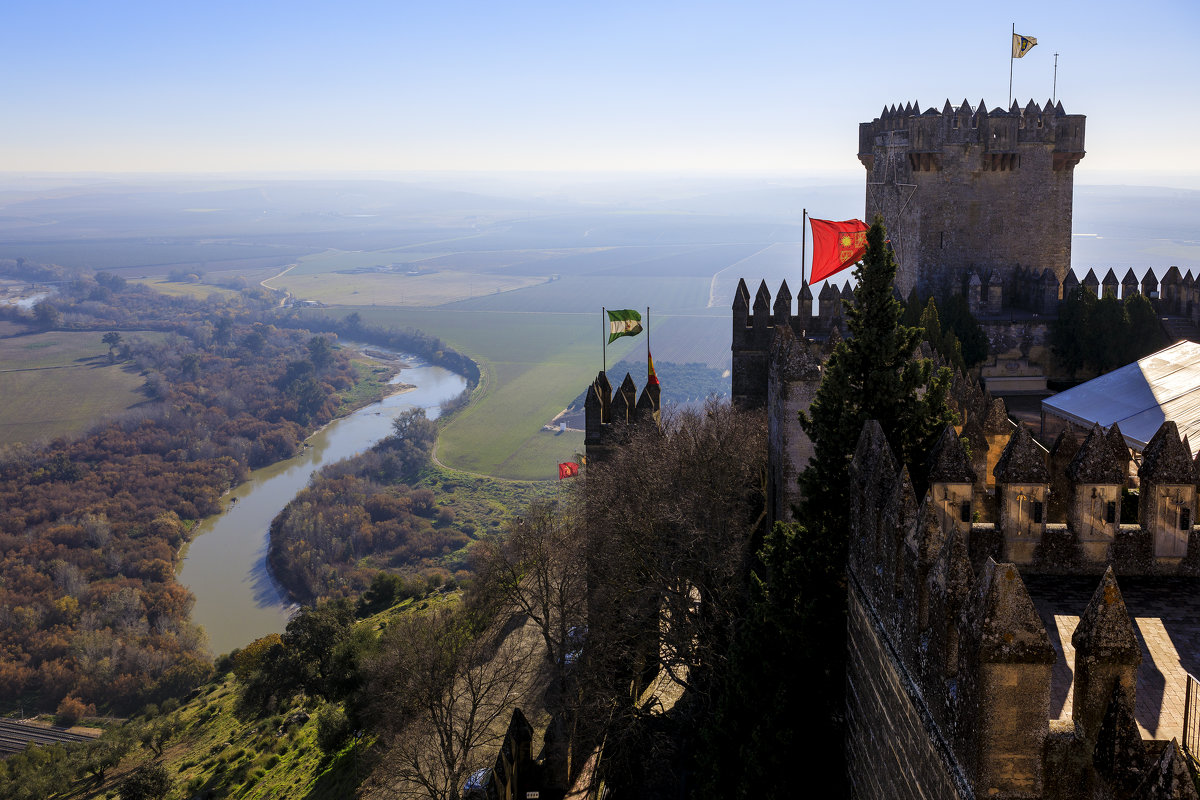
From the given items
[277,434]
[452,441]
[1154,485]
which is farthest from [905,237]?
[277,434]

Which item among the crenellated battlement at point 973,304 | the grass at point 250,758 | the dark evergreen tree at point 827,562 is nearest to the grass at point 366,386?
the grass at point 250,758

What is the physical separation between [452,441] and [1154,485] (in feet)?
315

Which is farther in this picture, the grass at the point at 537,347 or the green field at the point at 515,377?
the grass at the point at 537,347

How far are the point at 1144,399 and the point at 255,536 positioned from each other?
266 ft

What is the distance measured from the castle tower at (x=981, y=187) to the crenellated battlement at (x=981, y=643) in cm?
2017

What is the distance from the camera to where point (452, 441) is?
102125 mm

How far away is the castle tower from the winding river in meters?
54.1

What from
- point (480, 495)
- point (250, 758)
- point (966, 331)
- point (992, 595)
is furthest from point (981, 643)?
point (480, 495)

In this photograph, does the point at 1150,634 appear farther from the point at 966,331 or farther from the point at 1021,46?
the point at 1021,46

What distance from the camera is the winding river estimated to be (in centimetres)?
6904

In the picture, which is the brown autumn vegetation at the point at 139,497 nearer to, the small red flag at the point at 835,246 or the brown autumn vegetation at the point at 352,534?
the brown autumn vegetation at the point at 352,534

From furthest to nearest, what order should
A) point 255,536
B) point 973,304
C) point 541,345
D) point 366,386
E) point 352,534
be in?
point 541,345 → point 366,386 → point 255,536 → point 352,534 → point 973,304

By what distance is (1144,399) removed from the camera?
15469mm

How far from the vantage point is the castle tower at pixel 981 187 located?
2778 cm
